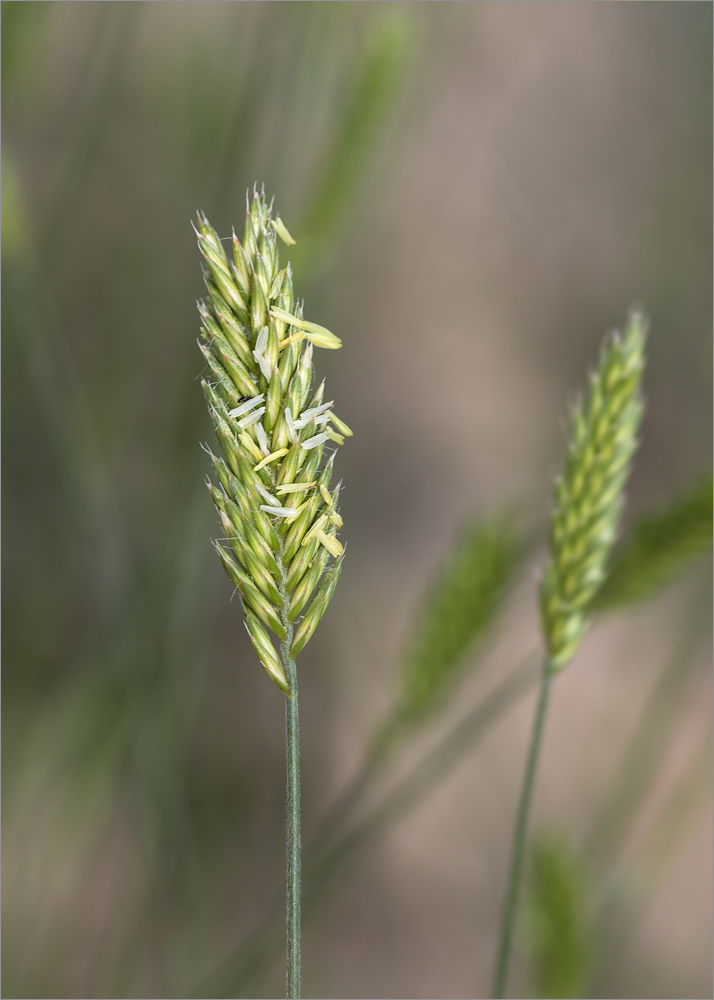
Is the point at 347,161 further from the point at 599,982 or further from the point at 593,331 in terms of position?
the point at 593,331

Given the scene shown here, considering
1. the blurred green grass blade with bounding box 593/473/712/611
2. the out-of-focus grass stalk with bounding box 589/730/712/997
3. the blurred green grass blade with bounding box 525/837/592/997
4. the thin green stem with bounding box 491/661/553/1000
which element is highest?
the blurred green grass blade with bounding box 593/473/712/611

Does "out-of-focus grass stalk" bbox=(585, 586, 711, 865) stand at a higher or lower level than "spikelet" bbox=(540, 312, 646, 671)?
lower

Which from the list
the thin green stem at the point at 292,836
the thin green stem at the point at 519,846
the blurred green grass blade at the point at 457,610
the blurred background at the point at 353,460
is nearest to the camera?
the thin green stem at the point at 292,836

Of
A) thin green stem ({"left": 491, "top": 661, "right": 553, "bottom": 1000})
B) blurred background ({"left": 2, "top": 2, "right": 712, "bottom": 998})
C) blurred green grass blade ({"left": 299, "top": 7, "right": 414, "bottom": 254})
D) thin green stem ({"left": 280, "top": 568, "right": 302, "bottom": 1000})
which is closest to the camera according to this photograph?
thin green stem ({"left": 280, "top": 568, "right": 302, "bottom": 1000})

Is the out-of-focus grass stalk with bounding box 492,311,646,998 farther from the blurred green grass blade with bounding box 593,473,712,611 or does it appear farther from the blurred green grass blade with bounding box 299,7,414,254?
the blurred green grass blade with bounding box 299,7,414,254

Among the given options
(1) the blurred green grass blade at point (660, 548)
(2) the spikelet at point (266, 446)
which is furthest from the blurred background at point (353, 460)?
(2) the spikelet at point (266, 446)

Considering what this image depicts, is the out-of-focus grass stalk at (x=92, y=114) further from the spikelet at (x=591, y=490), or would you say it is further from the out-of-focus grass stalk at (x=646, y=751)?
the out-of-focus grass stalk at (x=646, y=751)

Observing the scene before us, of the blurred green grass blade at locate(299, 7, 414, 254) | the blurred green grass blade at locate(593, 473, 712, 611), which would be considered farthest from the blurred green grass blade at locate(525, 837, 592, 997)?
the blurred green grass blade at locate(299, 7, 414, 254)

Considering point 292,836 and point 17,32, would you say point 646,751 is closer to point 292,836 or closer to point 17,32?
point 292,836
